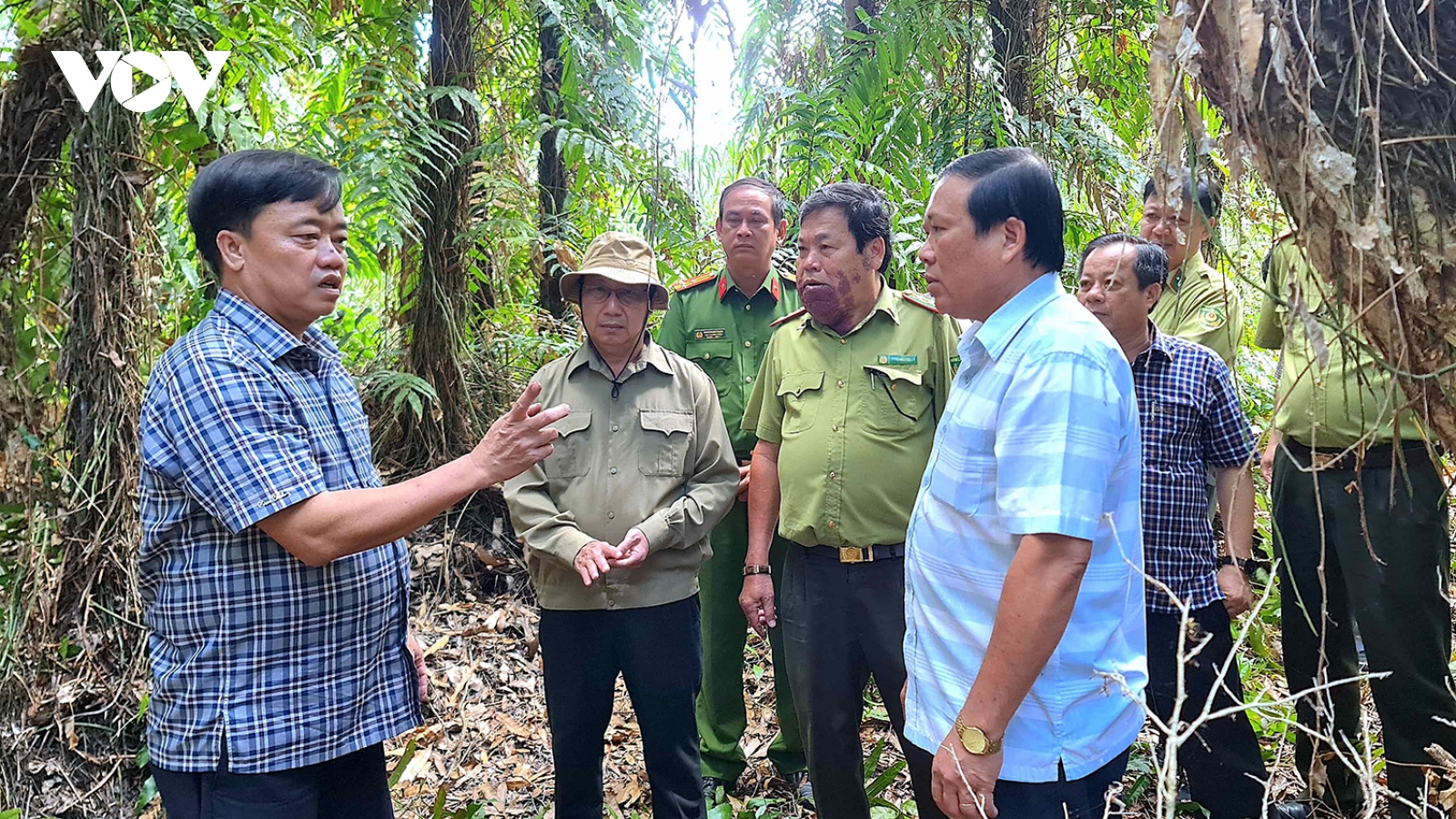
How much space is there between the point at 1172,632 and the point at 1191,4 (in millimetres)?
2103

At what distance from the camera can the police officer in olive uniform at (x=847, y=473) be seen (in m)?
2.90

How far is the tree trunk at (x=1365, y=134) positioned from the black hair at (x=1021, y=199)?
46cm

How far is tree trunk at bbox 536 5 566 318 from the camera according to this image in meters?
5.33

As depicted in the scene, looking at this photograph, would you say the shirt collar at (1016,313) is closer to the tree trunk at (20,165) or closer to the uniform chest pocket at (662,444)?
the uniform chest pocket at (662,444)

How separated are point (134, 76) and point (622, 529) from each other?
97.8 inches

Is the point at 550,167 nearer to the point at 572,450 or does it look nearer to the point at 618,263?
the point at 618,263

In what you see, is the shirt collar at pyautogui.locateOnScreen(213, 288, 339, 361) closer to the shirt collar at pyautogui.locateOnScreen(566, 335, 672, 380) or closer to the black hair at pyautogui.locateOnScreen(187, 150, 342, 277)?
the black hair at pyautogui.locateOnScreen(187, 150, 342, 277)

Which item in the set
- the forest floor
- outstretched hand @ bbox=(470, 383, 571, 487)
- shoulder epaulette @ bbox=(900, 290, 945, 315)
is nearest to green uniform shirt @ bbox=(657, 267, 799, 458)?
shoulder epaulette @ bbox=(900, 290, 945, 315)

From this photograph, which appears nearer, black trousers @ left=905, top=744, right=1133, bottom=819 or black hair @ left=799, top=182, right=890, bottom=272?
black trousers @ left=905, top=744, right=1133, bottom=819

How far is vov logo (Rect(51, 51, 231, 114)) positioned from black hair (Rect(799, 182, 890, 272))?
7.52ft

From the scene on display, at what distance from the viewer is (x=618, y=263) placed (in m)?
3.13

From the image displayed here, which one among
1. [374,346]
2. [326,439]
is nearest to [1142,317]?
[326,439]

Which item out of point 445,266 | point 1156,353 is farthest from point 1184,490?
point 445,266

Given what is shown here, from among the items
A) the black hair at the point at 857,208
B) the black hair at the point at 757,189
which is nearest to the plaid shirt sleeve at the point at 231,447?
the black hair at the point at 857,208
